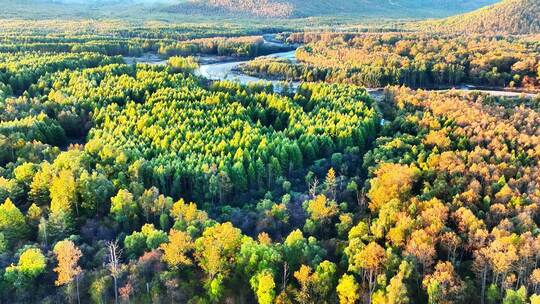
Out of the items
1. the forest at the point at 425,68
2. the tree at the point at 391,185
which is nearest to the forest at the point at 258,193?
the tree at the point at 391,185

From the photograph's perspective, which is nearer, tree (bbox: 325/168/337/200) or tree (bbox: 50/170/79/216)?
tree (bbox: 50/170/79/216)

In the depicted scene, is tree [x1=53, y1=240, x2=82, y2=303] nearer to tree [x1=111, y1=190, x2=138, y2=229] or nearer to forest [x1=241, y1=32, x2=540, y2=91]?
tree [x1=111, y1=190, x2=138, y2=229]

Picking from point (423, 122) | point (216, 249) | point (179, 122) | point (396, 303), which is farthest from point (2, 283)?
point (423, 122)

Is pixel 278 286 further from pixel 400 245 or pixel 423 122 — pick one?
pixel 423 122

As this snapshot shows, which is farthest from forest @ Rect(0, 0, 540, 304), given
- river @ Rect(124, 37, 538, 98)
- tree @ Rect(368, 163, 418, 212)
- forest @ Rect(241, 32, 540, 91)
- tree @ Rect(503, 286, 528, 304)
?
forest @ Rect(241, 32, 540, 91)

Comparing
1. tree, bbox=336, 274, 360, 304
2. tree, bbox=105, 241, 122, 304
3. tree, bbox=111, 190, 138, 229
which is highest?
tree, bbox=111, 190, 138, 229

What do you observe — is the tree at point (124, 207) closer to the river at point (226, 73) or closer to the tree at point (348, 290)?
the tree at point (348, 290)
